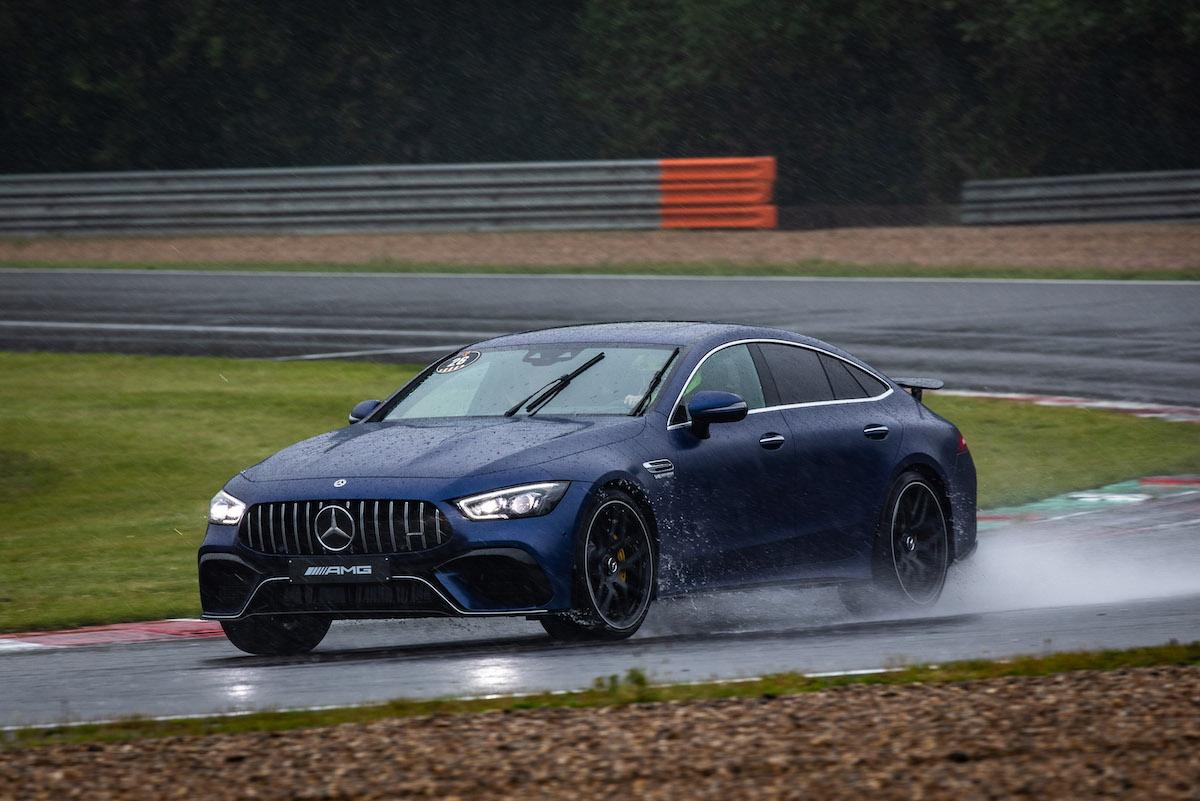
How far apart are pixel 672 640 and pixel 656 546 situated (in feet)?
1.49

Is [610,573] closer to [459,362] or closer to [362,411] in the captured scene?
[459,362]

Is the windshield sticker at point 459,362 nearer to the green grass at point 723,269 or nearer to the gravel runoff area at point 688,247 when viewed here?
the green grass at point 723,269

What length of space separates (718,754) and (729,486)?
366 centimetres

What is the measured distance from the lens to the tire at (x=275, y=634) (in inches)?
376

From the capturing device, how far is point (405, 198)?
34.0m

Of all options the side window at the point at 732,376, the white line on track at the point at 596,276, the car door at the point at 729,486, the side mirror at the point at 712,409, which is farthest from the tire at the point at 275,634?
the white line on track at the point at 596,276

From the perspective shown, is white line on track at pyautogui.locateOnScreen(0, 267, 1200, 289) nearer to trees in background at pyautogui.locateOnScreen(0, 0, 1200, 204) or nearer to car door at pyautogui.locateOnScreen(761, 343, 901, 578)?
trees in background at pyautogui.locateOnScreen(0, 0, 1200, 204)

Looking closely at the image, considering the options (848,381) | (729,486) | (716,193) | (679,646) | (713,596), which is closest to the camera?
(679,646)

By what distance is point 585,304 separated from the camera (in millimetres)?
25188

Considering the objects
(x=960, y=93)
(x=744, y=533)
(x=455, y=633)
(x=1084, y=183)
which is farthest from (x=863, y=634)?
(x=960, y=93)

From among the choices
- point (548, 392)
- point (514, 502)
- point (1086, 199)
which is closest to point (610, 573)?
point (514, 502)

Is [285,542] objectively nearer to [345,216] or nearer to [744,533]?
[744,533]

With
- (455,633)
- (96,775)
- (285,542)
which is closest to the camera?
(96,775)

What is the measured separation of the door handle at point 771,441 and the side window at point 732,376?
200mm
